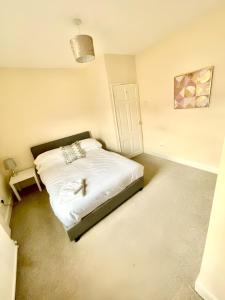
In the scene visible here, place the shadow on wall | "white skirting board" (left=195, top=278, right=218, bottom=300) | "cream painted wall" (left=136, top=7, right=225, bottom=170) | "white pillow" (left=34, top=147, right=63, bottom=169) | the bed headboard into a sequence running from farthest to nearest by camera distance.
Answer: the bed headboard, "white pillow" (left=34, top=147, right=63, bottom=169), the shadow on wall, "cream painted wall" (left=136, top=7, right=225, bottom=170), "white skirting board" (left=195, top=278, right=218, bottom=300)

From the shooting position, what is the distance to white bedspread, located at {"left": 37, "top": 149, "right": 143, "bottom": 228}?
1.68m

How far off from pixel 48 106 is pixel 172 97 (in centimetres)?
275

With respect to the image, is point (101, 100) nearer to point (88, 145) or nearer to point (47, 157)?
point (88, 145)

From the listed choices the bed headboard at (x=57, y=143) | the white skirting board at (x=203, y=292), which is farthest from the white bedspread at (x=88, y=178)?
the white skirting board at (x=203, y=292)

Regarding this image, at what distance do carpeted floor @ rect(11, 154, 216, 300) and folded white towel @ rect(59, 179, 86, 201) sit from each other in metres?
0.53

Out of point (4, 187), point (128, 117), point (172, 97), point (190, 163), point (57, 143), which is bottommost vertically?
point (190, 163)

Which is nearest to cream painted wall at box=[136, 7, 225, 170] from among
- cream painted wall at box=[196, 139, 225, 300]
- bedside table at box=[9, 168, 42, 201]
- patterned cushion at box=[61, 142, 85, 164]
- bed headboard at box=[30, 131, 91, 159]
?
bed headboard at box=[30, 131, 91, 159]

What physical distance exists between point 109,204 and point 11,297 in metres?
1.26

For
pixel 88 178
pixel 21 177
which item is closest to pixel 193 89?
pixel 88 178

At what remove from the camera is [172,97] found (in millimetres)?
2844

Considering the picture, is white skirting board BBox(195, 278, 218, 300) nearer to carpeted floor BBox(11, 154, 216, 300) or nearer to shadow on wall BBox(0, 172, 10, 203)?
carpeted floor BBox(11, 154, 216, 300)

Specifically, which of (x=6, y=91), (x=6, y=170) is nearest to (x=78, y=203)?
(x=6, y=170)

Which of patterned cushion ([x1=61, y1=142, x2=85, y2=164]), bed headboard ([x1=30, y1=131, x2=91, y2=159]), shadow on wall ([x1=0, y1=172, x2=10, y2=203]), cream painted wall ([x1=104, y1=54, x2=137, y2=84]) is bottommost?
shadow on wall ([x1=0, y1=172, x2=10, y2=203])

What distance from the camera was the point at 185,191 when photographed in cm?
229
